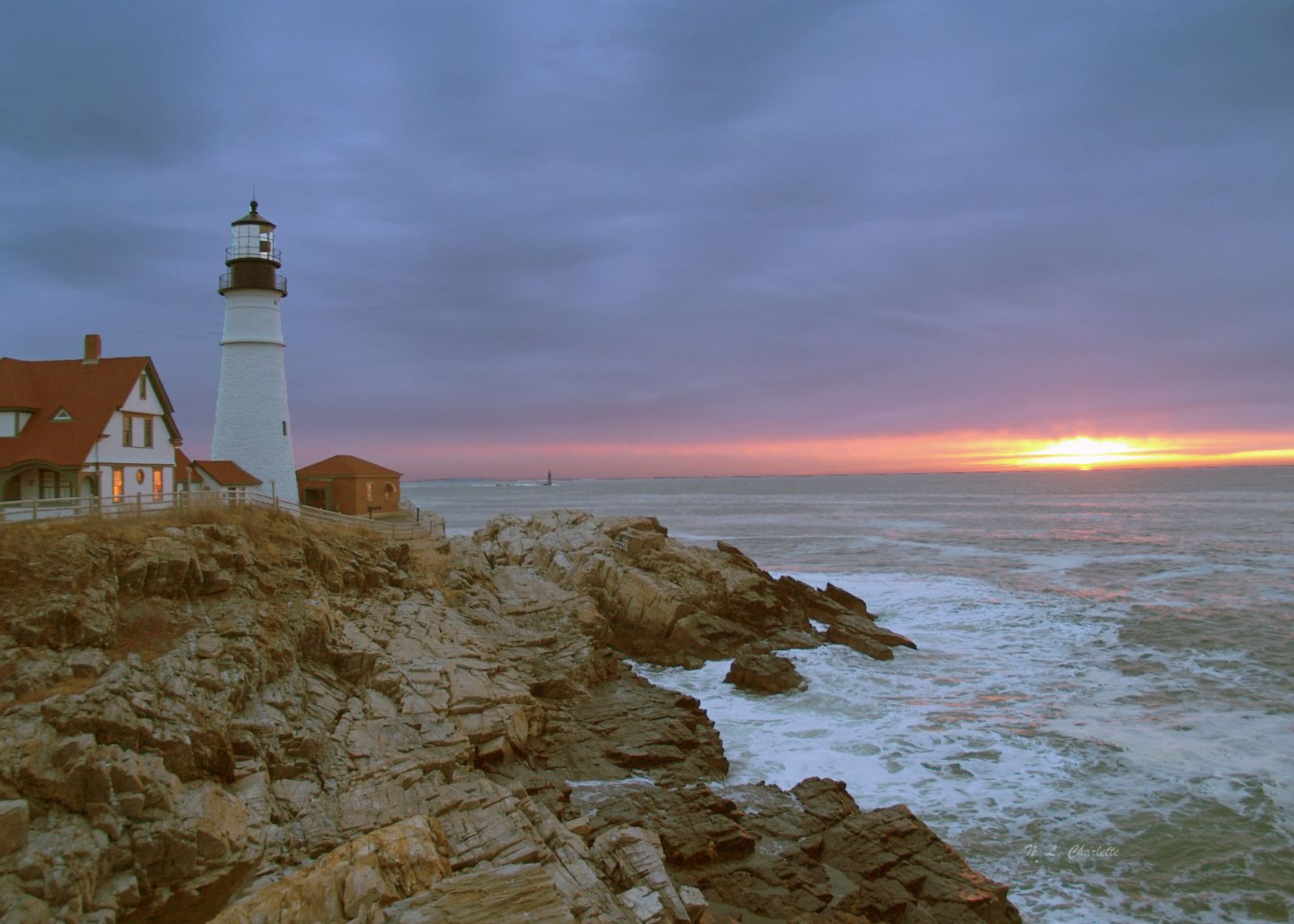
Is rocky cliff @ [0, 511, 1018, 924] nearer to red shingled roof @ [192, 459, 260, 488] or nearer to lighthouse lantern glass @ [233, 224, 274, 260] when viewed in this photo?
red shingled roof @ [192, 459, 260, 488]

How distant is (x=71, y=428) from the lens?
74.4ft

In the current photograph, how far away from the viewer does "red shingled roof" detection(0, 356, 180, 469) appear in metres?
22.2

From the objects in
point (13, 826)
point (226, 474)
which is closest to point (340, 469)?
point (226, 474)

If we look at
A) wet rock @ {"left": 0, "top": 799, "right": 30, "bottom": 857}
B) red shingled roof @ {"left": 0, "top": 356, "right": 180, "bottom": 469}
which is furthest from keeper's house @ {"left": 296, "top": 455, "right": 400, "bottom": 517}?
wet rock @ {"left": 0, "top": 799, "right": 30, "bottom": 857}

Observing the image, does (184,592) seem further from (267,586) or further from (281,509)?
(281,509)

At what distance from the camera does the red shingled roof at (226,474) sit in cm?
2780

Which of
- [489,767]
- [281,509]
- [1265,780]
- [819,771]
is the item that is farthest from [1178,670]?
[281,509]

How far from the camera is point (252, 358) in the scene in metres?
28.8

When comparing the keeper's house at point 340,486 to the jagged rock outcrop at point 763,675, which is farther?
the keeper's house at point 340,486

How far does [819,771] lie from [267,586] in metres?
11.8

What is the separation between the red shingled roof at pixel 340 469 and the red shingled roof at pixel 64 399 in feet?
37.8

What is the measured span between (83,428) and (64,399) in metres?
1.43

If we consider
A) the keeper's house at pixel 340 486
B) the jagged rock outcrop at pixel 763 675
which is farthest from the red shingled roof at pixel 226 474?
the jagged rock outcrop at pixel 763 675

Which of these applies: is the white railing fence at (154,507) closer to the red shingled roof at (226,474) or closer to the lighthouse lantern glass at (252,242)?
the red shingled roof at (226,474)
